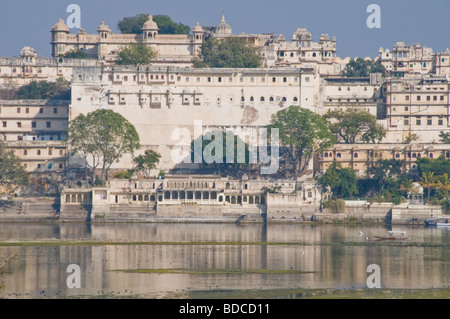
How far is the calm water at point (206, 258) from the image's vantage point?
53.7m

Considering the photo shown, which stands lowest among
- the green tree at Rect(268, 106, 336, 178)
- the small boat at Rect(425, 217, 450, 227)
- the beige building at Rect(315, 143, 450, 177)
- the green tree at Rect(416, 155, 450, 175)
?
the small boat at Rect(425, 217, 450, 227)

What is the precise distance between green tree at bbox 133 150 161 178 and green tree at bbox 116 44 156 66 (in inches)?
510

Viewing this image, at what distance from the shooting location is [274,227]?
255ft

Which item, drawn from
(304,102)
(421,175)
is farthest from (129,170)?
(421,175)

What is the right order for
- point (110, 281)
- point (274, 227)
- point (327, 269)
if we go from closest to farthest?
point (110, 281)
point (327, 269)
point (274, 227)

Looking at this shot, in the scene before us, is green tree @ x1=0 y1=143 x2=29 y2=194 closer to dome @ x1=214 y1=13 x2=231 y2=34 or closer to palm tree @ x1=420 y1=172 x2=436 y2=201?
palm tree @ x1=420 y1=172 x2=436 y2=201

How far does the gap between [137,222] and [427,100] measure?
27.9 metres

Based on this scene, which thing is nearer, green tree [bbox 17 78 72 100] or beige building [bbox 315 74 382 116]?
beige building [bbox 315 74 382 116]

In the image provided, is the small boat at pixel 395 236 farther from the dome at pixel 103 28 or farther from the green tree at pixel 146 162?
the dome at pixel 103 28

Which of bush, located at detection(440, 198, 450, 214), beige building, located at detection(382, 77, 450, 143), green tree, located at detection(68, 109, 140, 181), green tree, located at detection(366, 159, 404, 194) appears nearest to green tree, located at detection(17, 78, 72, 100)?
green tree, located at detection(68, 109, 140, 181)

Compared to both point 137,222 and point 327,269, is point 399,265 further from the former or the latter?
point 137,222

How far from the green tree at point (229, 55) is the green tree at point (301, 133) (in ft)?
35.6

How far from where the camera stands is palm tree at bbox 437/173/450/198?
3260 inches

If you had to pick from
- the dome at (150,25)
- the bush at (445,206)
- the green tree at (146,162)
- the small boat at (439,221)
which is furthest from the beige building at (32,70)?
the small boat at (439,221)
